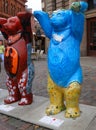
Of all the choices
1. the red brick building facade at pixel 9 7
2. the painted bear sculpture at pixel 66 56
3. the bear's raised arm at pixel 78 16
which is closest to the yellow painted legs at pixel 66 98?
the painted bear sculpture at pixel 66 56

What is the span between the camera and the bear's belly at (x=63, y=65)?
351 cm

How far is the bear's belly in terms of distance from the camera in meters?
3.51

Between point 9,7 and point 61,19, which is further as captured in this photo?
point 9,7

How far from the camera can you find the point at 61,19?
3.54 meters

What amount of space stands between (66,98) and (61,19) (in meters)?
1.19

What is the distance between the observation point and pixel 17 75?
4207mm

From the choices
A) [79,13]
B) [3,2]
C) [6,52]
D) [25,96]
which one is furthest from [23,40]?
[3,2]

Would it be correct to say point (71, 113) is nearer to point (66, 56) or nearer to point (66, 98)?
point (66, 98)

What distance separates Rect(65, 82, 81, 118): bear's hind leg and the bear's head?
0.89m

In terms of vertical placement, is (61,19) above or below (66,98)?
above

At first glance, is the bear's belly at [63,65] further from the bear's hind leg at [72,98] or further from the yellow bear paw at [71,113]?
the yellow bear paw at [71,113]

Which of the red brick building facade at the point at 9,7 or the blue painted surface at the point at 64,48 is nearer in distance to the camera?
the blue painted surface at the point at 64,48

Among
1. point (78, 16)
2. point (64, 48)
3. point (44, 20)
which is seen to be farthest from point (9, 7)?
point (78, 16)

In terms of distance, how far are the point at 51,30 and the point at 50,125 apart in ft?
4.80
